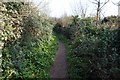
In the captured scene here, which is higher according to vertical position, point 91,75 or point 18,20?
point 18,20

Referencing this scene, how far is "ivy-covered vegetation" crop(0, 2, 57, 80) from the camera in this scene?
9852mm

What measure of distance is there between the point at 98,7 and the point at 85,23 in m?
11.2

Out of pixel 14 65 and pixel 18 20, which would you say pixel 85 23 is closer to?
pixel 18 20

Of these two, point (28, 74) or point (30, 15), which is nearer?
point (28, 74)

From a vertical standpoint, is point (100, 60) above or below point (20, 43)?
below

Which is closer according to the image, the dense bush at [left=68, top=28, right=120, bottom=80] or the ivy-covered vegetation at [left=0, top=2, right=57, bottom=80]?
the dense bush at [left=68, top=28, right=120, bottom=80]

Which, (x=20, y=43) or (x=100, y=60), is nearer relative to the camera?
(x=100, y=60)

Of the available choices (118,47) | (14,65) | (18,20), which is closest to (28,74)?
(14,65)

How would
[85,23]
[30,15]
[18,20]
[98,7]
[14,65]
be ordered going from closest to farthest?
1. [14,65]
2. [18,20]
3. [30,15]
4. [85,23]
5. [98,7]

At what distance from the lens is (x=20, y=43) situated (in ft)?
41.2

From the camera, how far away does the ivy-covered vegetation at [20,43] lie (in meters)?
9.85

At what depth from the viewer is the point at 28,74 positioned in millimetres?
10555

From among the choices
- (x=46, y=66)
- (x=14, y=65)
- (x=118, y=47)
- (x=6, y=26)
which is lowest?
(x=46, y=66)

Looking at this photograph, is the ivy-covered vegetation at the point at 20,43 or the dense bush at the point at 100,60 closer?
the dense bush at the point at 100,60
